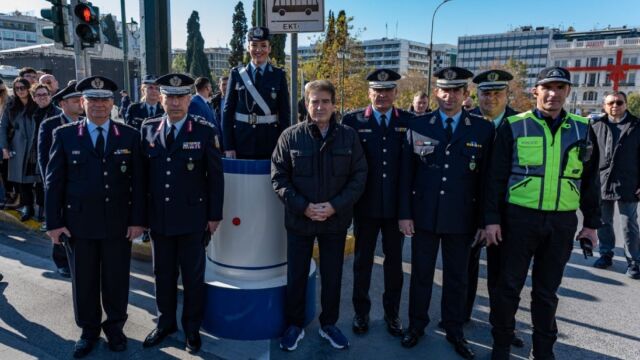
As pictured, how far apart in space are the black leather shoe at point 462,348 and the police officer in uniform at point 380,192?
1.49 feet

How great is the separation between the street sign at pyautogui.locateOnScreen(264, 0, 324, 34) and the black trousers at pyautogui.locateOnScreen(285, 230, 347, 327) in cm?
217

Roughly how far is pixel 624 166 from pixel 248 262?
454cm

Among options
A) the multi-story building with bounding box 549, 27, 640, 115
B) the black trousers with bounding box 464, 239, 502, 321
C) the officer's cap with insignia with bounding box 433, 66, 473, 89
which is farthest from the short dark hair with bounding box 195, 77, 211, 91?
the multi-story building with bounding box 549, 27, 640, 115

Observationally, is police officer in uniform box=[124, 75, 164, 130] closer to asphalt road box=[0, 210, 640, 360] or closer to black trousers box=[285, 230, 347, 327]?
asphalt road box=[0, 210, 640, 360]

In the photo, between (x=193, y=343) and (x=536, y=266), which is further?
(x=193, y=343)

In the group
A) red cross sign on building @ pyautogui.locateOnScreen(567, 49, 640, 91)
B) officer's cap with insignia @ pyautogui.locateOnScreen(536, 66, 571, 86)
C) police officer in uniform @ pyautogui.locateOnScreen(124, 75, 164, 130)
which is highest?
red cross sign on building @ pyautogui.locateOnScreen(567, 49, 640, 91)

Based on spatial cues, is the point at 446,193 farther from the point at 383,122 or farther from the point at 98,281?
the point at 98,281

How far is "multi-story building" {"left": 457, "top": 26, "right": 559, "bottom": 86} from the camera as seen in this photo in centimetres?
12275

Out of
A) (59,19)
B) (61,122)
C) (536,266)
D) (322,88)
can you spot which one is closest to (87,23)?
(59,19)

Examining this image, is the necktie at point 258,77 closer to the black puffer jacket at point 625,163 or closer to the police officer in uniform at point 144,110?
the police officer in uniform at point 144,110

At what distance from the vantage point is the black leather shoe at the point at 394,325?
12.6ft

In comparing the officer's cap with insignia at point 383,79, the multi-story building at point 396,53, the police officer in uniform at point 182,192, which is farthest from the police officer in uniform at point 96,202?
the multi-story building at point 396,53

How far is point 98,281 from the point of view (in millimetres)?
3559

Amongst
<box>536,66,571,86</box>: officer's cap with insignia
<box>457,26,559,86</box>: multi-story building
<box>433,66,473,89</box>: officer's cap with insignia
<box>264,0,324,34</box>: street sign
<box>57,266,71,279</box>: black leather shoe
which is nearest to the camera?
<box>536,66,571,86</box>: officer's cap with insignia
